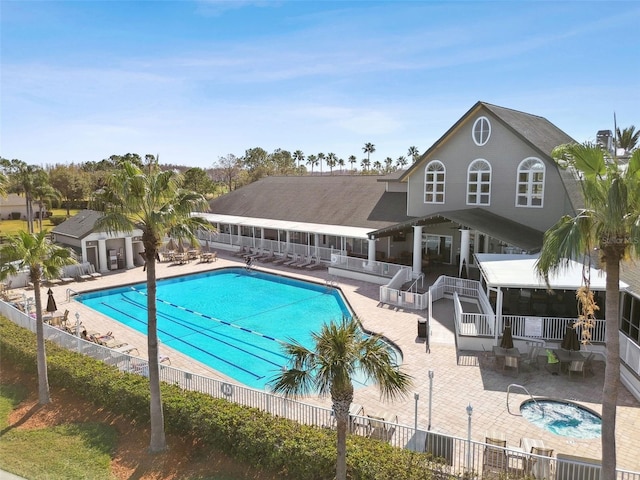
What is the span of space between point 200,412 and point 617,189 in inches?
415

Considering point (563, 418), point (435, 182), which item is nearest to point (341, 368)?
point (563, 418)

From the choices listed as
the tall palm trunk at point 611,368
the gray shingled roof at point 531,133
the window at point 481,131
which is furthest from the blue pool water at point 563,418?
the window at point 481,131

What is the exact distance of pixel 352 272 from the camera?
29.6 m

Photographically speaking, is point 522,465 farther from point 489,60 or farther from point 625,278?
point 489,60

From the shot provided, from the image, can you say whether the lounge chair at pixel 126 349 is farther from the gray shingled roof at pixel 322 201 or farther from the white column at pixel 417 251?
the gray shingled roof at pixel 322 201

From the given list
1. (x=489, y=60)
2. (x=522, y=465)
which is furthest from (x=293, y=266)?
(x=522, y=465)

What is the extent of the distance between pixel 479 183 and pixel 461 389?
16896 mm

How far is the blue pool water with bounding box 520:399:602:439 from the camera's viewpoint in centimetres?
1157

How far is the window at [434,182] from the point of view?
96.3 ft

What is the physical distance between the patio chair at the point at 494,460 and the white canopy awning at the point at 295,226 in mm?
20253

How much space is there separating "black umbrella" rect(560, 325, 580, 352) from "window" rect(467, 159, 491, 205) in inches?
534

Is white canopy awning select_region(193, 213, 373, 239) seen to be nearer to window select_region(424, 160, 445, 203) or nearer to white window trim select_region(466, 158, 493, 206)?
window select_region(424, 160, 445, 203)

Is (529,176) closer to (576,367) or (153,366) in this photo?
(576,367)

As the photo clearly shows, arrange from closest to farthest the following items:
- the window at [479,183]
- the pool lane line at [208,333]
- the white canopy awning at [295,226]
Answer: the pool lane line at [208,333] < the window at [479,183] < the white canopy awning at [295,226]
